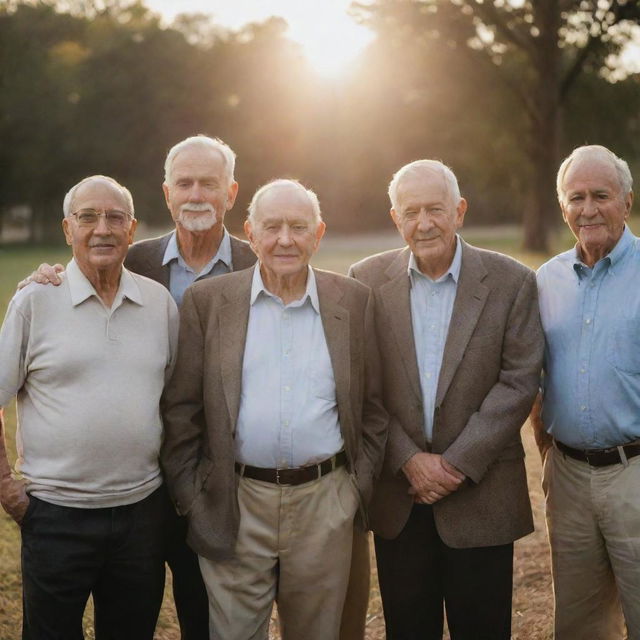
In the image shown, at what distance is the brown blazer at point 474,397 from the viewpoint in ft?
12.2

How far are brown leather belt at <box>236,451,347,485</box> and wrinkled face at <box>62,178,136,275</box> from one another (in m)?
1.10

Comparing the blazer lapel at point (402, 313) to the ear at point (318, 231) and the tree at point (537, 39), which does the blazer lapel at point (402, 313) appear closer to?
the ear at point (318, 231)

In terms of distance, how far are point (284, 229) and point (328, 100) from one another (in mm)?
40813

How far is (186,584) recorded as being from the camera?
4199 millimetres

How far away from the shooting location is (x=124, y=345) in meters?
3.58

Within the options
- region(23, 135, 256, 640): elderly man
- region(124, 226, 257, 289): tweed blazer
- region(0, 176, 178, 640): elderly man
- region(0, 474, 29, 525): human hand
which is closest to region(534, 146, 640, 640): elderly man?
region(124, 226, 257, 289): tweed blazer

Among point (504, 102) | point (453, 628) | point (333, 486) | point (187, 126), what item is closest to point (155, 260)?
point (333, 486)

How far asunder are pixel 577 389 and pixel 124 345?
211 centimetres

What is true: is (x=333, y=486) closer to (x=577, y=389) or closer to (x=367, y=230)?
(x=577, y=389)

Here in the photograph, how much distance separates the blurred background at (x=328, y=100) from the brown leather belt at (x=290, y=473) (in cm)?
1644

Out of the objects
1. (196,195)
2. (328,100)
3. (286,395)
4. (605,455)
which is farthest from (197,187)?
(328,100)

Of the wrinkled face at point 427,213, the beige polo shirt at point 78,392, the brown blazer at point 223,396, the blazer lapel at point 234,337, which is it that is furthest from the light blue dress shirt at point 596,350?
the beige polo shirt at point 78,392

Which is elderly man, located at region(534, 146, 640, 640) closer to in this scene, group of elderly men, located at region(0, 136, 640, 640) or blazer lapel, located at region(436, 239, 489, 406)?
group of elderly men, located at region(0, 136, 640, 640)

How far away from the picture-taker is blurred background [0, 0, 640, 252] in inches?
Result: 829
